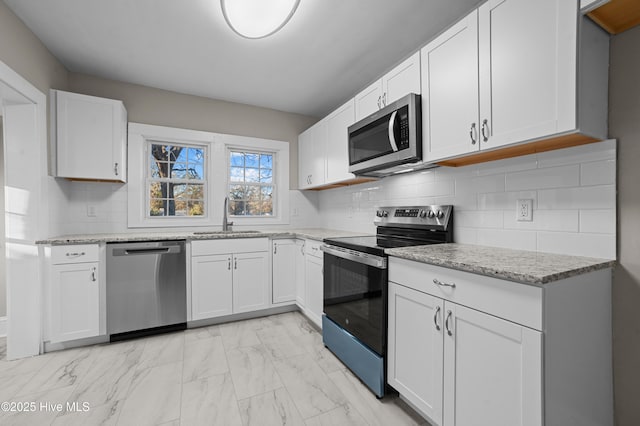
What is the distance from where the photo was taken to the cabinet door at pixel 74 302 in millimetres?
2336

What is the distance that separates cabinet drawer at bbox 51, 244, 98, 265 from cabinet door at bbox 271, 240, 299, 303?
5.29 ft

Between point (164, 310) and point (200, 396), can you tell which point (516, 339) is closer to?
point (200, 396)

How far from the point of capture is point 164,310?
2.69 meters

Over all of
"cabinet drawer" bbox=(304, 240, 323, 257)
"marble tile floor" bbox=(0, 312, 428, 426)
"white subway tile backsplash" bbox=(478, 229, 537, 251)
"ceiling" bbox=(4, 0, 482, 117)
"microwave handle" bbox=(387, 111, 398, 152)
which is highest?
"ceiling" bbox=(4, 0, 482, 117)

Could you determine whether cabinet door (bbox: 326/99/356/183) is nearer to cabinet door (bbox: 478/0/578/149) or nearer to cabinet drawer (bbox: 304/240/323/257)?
cabinet drawer (bbox: 304/240/323/257)

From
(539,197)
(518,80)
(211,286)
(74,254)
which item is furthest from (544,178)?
(74,254)

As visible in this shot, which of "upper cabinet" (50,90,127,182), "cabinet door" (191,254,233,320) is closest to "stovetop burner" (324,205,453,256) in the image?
"cabinet door" (191,254,233,320)

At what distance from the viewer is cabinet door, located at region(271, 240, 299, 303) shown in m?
3.18

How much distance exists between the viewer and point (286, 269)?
10.6ft

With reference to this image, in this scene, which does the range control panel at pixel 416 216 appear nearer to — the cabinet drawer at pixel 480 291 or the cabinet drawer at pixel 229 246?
the cabinet drawer at pixel 480 291

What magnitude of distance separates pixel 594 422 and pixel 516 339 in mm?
623

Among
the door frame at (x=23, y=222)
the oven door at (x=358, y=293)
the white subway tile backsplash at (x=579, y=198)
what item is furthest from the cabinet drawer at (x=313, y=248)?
the door frame at (x=23, y=222)

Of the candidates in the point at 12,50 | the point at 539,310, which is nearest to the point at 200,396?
the point at 539,310

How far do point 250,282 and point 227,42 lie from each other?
2.27 meters
